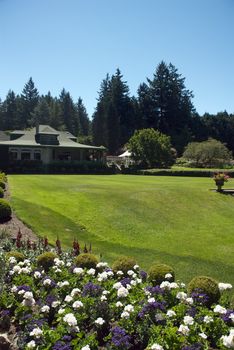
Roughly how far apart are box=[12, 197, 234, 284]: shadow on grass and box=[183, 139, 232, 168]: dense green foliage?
5060 cm

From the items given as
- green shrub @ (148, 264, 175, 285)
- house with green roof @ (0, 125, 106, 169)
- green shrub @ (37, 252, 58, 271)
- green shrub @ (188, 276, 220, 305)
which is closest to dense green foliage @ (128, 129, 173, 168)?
house with green roof @ (0, 125, 106, 169)

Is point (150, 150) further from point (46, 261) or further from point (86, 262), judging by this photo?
point (46, 261)

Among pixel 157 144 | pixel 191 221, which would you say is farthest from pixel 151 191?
pixel 157 144

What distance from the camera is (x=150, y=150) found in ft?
208

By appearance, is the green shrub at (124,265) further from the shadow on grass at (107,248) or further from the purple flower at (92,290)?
the shadow on grass at (107,248)

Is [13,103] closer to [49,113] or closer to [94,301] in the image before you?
[49,113]

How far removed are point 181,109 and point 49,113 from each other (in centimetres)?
3453

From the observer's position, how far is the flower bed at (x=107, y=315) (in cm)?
623

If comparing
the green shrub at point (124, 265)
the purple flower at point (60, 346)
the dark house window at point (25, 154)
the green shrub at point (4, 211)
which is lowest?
the purple flower at point (60, 346)

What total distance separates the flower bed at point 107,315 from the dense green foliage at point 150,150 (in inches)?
2141

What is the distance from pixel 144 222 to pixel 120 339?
14022 millimetres

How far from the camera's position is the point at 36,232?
16.9m

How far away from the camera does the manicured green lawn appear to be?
15141 mm

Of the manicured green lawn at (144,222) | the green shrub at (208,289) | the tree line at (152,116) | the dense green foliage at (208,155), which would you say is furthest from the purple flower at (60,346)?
the tree line at (152,116)
